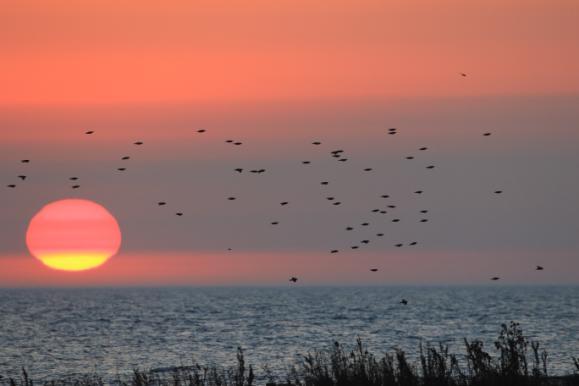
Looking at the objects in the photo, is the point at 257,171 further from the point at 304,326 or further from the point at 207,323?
the point at 207,323

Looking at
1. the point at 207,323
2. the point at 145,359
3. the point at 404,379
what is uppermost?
the point at 207,323

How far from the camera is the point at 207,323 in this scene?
96.0 meters

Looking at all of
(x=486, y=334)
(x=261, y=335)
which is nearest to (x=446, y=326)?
(x=486, y=334)

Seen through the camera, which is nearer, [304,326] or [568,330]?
[568,330]

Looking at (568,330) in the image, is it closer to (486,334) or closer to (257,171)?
(486,334)

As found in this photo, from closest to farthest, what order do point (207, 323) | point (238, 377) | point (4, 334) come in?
point (238, 377), point (4, 334), point (207, 323)

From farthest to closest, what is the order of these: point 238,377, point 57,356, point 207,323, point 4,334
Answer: point 207,323
point 4,334
point 57,356
point 238,377

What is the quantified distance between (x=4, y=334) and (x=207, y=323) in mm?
17670

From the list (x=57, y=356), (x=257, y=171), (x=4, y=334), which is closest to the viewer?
(x=257, y=171)

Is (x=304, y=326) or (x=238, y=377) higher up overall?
(x=304, y=326)

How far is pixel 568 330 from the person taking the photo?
243ft

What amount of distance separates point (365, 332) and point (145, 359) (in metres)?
22.6

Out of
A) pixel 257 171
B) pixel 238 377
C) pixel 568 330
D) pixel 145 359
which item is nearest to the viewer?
pixel 238 377

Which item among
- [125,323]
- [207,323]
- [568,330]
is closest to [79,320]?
[125,323]
